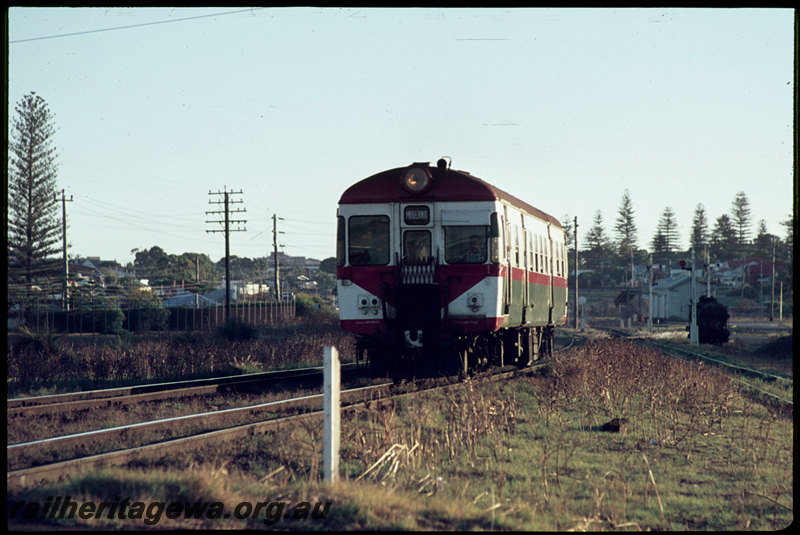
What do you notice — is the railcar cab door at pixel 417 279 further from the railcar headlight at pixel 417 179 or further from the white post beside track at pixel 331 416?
the white post beside track at pixel 331 416

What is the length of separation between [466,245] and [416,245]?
32.8 inches

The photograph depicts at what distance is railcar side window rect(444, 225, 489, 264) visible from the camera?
13.4 m

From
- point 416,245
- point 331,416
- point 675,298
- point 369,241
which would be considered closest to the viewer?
point 331,416

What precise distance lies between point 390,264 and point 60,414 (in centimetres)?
551

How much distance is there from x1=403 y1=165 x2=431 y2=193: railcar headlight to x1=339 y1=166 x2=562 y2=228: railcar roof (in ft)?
0.28

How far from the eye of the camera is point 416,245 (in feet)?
44.4

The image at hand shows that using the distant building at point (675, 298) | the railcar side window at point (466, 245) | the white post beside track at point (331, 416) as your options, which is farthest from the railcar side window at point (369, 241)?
the distant building at point (675, 298)

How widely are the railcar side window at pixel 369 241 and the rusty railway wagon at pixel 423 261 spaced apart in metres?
0.02

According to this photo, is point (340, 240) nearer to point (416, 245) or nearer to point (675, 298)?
point (416, 245)

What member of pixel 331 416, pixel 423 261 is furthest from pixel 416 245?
pixel 331 416

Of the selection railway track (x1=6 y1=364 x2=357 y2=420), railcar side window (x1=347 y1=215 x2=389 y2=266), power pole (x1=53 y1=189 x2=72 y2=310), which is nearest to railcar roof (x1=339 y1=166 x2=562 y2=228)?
railcar side window (x1=347 y1=215 x2=389 y2=266)

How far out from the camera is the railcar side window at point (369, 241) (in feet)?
44.5

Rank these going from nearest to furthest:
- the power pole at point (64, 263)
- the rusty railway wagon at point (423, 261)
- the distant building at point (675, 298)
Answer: the rusty railway wagon at point (423, 261) < the power pole at point (64, 263) < the distant building at point (675, 298)

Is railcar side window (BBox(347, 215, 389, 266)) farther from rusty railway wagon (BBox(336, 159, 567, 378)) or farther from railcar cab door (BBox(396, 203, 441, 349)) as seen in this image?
railcar cab door (BBox(396, 203, 441, 349))
